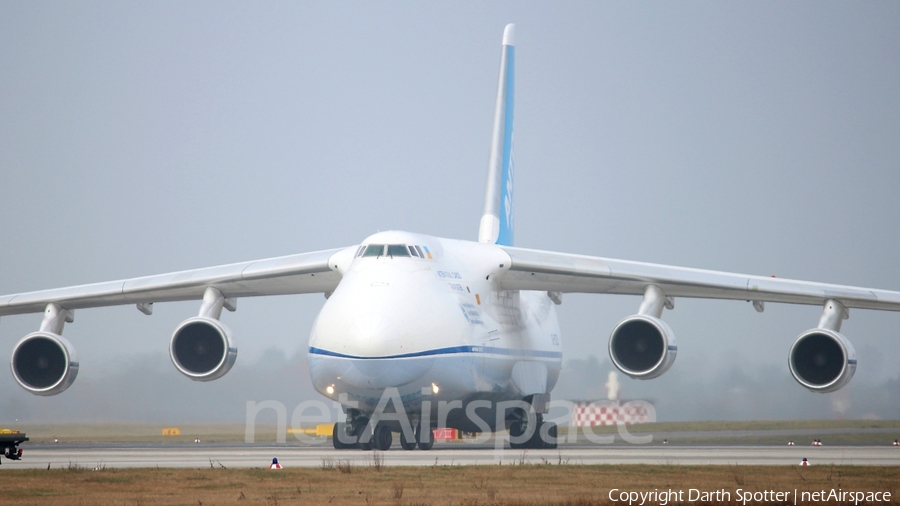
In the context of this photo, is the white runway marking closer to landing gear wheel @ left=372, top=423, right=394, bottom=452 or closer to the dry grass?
landing gear wheel @ left=372, top=423, right=394, bottom=452

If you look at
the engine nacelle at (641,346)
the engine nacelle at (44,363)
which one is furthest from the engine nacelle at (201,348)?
the engine nacelle at (641,346)

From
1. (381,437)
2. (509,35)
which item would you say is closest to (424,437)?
(381,437)

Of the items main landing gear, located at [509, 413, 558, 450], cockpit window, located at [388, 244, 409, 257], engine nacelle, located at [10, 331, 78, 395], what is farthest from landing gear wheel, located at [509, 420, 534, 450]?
engine nacelle, located at [10, 331, 78, 395]

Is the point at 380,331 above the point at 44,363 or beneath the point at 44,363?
above

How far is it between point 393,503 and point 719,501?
2602 mm

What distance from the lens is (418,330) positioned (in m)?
15.8

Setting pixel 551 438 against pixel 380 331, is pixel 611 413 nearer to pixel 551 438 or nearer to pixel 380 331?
pixel 551 438

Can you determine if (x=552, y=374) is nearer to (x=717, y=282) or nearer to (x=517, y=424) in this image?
(x=517, y=424)

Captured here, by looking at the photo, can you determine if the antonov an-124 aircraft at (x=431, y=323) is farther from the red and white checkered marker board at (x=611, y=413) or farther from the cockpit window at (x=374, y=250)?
the red and white checkered marker board at (x=611, y=413)

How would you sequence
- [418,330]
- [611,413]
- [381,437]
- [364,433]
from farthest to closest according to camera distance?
[611,413], [364,433], [381,437], [418,330]

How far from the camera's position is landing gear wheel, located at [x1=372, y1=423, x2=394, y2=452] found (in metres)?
17.3

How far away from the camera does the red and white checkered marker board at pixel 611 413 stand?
26.5m

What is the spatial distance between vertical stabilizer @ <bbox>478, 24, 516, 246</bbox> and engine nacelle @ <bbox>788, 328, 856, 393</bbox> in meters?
6.51

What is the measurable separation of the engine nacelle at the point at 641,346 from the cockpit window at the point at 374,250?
367 centimetres
